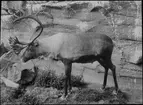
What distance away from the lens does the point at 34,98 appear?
454 centimetres

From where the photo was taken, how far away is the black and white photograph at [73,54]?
418cm

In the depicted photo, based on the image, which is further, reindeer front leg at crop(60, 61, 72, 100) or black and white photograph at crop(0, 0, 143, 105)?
black and white photograph at crop(0, 0, 143, 105)

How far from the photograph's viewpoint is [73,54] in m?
4.04

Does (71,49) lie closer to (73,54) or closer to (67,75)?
(73,54)

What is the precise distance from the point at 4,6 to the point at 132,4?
11.1ft

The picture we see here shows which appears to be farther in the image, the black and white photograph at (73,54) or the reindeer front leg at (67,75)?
the black and white photograph at (73,54)

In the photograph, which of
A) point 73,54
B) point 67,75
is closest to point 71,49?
point 73,54

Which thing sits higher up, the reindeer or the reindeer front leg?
the reindeer

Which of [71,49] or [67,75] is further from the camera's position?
[67,75]

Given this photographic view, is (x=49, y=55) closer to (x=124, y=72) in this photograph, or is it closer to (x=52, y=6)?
(x=124, y=72)

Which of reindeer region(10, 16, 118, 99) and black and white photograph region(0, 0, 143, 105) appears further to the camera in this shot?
black and white photograph region(0, 0, 143, 105)

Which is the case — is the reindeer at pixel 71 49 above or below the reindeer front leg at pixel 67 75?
above

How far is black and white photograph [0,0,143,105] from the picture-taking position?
4180 millimetres

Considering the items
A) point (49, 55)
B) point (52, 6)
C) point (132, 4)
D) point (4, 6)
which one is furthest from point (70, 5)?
point (49, 55)
